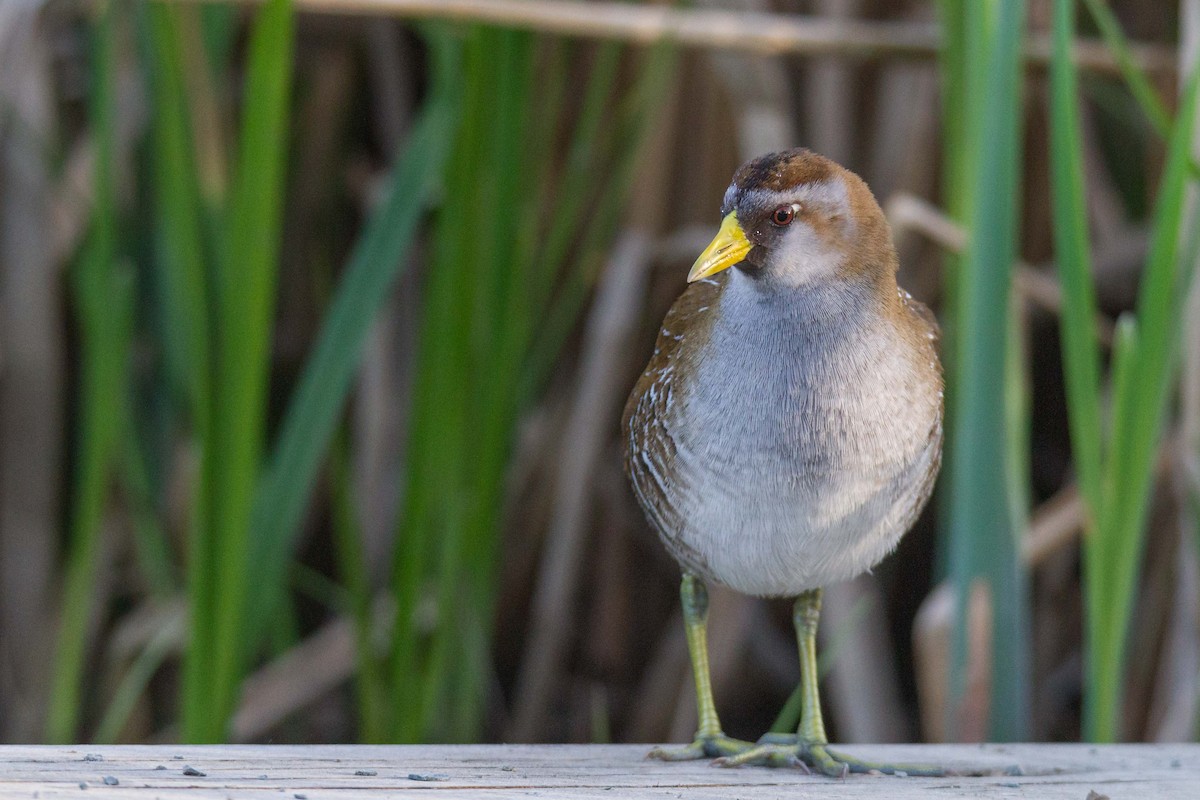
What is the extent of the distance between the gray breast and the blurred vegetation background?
350mm

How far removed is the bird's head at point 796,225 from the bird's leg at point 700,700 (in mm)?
394

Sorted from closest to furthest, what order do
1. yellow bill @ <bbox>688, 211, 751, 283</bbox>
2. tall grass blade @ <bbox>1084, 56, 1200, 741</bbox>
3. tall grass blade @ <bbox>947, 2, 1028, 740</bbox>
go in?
yellow bill @ <bbox>688, 211, 751, 283</bbox> → tall grass blade @ <bbox>1084, 56, 1200, 741</bbox> → tall grass blade @ <bbox>947, 2, 1028, 740</bbox>

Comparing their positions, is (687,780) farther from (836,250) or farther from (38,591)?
(38,591)

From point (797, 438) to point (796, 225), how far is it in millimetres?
200

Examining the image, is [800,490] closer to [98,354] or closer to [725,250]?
[725,250]

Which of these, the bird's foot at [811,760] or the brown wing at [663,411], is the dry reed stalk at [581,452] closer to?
the brown wing at [663,411]

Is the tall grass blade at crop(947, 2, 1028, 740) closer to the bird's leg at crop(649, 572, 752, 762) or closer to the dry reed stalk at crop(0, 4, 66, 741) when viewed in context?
the bird's leg at crop(649, 572, 752, 762)

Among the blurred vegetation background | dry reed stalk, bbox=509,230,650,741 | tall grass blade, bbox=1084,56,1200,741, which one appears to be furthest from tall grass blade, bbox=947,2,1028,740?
dry reed stalk, bbox=509,230,650,741

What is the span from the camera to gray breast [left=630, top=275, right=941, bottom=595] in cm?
134

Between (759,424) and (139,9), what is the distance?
131 centimetres

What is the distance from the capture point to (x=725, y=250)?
1.33 m

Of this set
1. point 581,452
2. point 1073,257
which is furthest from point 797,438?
point 581,452

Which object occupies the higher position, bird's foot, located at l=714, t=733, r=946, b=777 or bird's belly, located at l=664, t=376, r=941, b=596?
bird's belly, located at l=664, t=376, r=941, b=596

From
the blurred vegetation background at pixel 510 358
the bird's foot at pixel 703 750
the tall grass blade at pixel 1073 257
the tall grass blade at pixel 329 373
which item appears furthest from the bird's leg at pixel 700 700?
the tall grass blade at pixel 329 373
